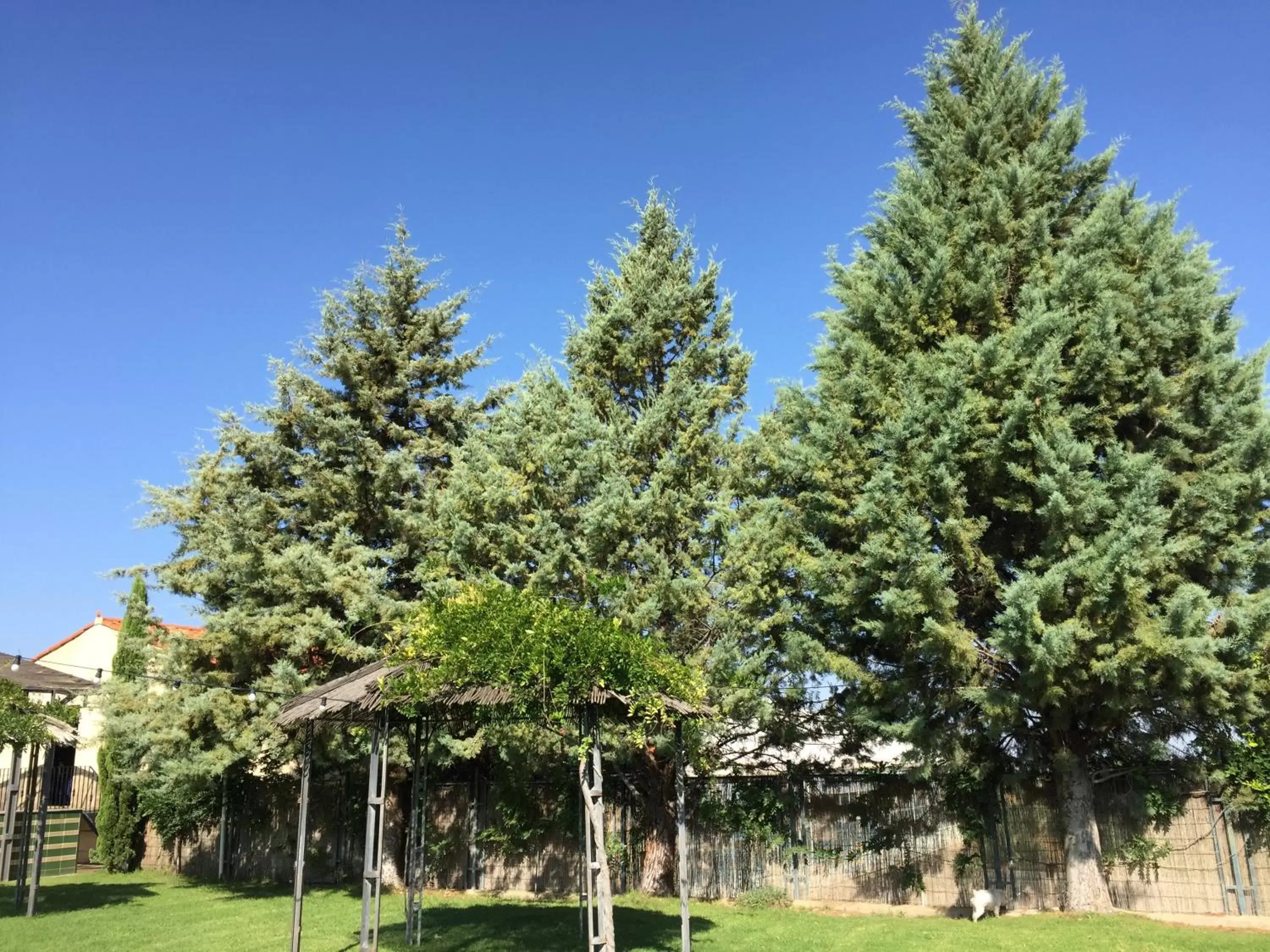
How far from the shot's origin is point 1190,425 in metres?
11.9

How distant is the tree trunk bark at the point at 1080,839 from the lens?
11.8m

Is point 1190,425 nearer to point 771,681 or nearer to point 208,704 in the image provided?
point 771,681

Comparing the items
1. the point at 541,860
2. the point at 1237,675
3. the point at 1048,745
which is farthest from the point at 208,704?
the point at 1237,675

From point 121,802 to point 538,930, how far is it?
14201 millimetres

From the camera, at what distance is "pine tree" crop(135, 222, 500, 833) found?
15.5 metres

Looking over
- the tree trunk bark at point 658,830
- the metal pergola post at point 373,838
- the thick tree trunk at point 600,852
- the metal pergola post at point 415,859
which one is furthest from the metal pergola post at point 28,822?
the thick tree trunk at point 600,852

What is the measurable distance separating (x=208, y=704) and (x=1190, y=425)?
1613 centimetres

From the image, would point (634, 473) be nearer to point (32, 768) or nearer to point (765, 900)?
point (765, 900)

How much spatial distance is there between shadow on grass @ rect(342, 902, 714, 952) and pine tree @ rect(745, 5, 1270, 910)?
4.16 m

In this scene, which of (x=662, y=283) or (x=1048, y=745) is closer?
(x=1048, y=745)

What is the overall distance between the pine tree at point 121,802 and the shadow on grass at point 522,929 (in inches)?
433

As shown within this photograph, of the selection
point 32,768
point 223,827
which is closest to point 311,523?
point 32,768

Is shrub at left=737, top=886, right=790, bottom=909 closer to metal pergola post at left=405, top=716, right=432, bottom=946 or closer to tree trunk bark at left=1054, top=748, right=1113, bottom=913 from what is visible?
tree trunk bark at left=1054, top=748, right=1113, bottom=913

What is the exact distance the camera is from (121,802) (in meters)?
20.5
